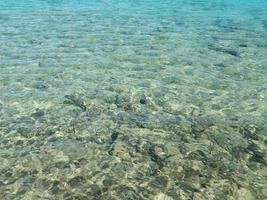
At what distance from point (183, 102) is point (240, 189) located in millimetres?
4453

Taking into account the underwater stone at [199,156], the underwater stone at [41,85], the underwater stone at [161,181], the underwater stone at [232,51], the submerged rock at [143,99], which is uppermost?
the underwater stone at [161,181]

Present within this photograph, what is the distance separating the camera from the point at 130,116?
10.4m

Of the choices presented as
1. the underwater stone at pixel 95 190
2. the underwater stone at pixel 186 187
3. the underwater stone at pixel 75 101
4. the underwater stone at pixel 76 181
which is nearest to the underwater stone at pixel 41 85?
the underwater stone at pixel 75 101

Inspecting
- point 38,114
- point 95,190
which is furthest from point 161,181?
point 38,114

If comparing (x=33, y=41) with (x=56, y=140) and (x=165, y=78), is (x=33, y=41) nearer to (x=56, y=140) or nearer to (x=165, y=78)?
(x=165, y=78)

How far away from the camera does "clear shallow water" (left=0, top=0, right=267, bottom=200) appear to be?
24.4 feet

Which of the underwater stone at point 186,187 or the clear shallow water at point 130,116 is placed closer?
the underwater stone at point 186,187

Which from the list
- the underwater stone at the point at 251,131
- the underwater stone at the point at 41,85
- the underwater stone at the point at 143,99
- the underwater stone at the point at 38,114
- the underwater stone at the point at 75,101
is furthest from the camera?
the underwater stone at the point at 41,85

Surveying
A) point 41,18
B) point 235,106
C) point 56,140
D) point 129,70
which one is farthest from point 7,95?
point 41,18

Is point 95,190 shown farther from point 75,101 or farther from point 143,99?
point 143,99

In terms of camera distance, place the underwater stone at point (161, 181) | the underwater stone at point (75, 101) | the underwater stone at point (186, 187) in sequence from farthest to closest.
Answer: the underwater stone at point (75, 101) → the underwater stone at point (161, 181) → the underwater stone at point (186, 187)

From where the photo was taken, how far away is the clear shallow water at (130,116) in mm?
7449

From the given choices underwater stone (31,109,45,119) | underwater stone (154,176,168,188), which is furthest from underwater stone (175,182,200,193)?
underwater stone (31,109,45,119)

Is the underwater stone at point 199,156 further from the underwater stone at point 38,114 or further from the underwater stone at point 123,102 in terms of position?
Result: the underwater stone at point 38,114
